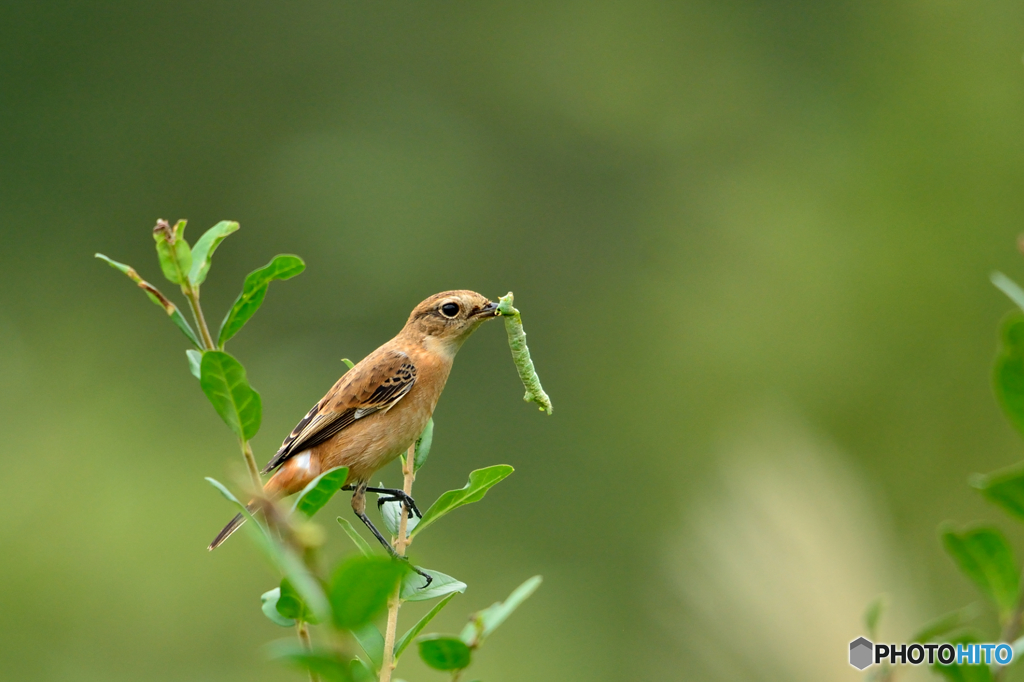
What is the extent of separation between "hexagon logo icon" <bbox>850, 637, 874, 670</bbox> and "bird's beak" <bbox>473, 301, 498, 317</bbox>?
1.83 m

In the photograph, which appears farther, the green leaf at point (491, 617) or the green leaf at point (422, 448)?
the green leaf at point (422, 448)

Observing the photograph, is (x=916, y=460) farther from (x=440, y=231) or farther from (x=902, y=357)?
(x=440, y=231)

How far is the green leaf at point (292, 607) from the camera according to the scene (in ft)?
4.08

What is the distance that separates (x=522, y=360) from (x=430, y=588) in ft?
3.08

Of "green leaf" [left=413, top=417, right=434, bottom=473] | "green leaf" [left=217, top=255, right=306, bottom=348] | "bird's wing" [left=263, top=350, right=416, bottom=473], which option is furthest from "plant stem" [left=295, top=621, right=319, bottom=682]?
"bird's wing" [left=263, top=350, right=416, bottom=473]

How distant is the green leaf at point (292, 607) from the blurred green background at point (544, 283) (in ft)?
14.9

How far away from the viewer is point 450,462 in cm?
1245

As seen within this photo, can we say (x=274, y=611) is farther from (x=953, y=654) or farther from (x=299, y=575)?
(x=953, y=654)

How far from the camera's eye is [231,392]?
136 cm

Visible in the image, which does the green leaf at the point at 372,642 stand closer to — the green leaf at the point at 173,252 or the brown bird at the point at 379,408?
the green leaf at the point at 173,252

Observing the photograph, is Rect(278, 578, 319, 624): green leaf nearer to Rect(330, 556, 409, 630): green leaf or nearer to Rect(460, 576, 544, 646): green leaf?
Rect(460, 576, 544, 646): green leaf

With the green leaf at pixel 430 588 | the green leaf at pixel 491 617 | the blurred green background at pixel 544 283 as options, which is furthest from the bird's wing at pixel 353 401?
the blurred green background at pixel 544 283

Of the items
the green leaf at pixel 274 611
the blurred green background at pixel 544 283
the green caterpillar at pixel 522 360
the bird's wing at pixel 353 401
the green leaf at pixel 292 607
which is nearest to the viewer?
the green leaf at pixel 292 607

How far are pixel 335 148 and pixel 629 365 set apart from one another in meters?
5.42
